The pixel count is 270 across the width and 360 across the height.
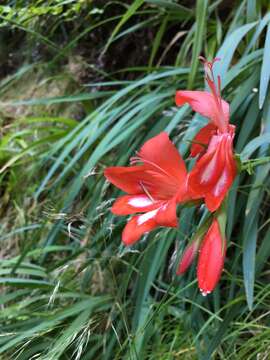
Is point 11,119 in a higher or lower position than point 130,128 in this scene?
lower

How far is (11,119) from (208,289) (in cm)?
165

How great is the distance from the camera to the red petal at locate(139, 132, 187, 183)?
0.83 m

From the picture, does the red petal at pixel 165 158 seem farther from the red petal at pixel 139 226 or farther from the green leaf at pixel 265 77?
the green leaf at pixel 265 77

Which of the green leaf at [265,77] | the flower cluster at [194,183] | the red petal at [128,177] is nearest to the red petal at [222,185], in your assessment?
the flower cluster at [194,183]

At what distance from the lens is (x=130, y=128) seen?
1.54 m

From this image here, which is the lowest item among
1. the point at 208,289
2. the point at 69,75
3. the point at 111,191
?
the point at 111,191

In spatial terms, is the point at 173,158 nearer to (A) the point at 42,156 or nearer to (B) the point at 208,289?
(B) the point at 208,289

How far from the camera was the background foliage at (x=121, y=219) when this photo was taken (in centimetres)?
121

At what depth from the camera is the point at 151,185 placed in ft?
2.72

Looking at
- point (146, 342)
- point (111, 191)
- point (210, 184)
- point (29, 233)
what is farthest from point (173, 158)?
point (29, 233)

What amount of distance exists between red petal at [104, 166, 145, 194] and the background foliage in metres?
0.07

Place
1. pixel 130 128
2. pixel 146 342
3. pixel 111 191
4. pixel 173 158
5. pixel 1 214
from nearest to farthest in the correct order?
1. pixel 173 158
2. pixel 146 342
3. pixel 130 128
4. pixel 111 191
5. pixel 1 214

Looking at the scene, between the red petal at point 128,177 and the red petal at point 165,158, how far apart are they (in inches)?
0.7

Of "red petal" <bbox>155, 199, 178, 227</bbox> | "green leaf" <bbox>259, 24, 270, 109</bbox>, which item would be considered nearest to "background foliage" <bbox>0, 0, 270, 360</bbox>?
"green leaf" <bbox>259, 24, 270, 109</bbox>
